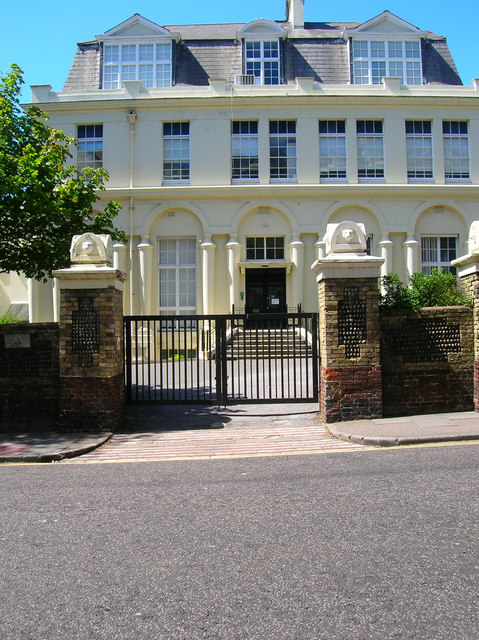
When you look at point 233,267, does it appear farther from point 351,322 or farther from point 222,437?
point 222,437

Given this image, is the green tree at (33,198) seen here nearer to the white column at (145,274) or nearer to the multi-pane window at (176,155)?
the white column at (145,274)

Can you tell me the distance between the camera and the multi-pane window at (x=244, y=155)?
22.9 m

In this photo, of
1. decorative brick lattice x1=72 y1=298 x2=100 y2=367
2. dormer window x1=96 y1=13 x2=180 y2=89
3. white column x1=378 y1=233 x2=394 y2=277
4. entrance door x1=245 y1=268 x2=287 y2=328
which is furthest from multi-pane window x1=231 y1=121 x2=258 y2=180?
decorative brick lattice x1=72 y1=298 x2=100 y2=367

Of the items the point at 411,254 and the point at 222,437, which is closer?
the point at 222,437

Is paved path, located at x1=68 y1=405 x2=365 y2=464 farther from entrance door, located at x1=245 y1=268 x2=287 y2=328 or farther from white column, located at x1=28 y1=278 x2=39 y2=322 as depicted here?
white column, located at x1=28 y1=278 x2=39 y2=322

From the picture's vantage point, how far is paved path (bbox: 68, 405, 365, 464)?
7.59 meters

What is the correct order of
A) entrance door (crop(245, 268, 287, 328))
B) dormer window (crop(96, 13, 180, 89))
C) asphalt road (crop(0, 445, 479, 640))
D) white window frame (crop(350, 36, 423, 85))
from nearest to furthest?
asphalt road (crop(0, 445, 479, 640))
entrance door (crop(245, 268, 287, 328))
dormer window (crop(96, 13, 180, 89))
white window frame (crop(350, 36, 423, 85))

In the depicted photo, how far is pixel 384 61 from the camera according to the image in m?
24.1

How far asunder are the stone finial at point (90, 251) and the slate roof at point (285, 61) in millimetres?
17511

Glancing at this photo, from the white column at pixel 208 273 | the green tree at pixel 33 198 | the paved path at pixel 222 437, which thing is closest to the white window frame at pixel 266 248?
the white column at pixel 208 273

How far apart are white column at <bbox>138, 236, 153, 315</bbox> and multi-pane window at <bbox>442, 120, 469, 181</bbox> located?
13717mm

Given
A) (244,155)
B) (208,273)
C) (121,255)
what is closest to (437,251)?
(244,155)

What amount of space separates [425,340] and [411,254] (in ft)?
45.5

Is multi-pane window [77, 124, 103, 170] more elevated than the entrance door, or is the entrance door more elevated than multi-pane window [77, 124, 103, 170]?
multi-pane window [77, 124, 103, 170]
